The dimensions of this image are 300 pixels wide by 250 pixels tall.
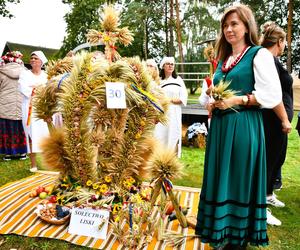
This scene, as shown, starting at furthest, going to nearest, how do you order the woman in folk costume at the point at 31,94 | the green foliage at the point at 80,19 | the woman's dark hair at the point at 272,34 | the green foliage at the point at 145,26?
the green foliage at the point at 80,19
the green foliage at the point at 145,26
the woman in folk costume at the point at 31,94
the woman's dark hair at the point at 272,34

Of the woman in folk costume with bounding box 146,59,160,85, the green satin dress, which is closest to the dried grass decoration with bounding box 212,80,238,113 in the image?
the green satin dress

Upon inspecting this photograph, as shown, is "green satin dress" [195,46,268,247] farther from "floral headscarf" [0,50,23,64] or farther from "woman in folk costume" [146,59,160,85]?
"floral headscarf" [0,50,23,64]

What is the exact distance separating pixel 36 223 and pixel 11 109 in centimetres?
282

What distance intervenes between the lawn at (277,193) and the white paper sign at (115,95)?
2.45 ft

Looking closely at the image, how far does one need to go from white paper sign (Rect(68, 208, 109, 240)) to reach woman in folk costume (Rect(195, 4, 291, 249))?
911 millimetres

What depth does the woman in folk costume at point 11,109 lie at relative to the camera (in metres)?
4.86

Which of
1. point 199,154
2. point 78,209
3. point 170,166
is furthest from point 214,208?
point 199,154

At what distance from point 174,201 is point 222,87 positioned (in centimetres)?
114

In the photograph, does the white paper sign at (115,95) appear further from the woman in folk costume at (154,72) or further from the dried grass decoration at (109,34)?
the woman in folk costume at (154,72)

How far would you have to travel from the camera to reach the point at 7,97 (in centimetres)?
489

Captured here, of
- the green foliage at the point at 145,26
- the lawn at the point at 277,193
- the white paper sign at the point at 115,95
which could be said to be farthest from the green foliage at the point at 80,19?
the white paper sign at the point at 115,95

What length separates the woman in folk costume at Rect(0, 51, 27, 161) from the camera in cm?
486

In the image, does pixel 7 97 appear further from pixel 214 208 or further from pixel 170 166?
pixel 214 208

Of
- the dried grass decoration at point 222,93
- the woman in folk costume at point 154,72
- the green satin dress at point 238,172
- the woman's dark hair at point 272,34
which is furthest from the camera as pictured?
the woman in folk costume at point 154,72
